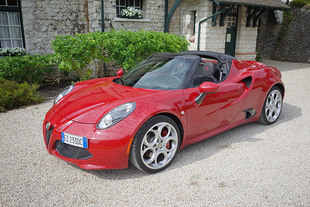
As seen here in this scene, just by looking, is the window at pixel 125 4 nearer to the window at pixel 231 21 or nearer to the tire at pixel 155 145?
the window at pixel 231 21

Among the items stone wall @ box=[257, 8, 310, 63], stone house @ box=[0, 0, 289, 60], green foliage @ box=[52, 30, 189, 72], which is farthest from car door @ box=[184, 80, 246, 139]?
stone wall @ box=[257, 8, 310, 63]

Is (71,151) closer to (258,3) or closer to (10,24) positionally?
(10,24)

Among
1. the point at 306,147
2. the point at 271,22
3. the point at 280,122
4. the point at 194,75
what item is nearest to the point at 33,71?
the point at 194,75

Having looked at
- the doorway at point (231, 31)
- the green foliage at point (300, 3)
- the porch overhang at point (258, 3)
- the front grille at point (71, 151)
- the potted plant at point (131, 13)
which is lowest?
the front grille at point (71, 151)

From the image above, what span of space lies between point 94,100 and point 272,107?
3.42 meters

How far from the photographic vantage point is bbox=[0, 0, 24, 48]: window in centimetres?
897

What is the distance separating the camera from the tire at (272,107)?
4945 mm

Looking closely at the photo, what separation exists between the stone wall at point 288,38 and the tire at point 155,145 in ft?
51.2

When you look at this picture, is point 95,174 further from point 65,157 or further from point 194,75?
point 194,75

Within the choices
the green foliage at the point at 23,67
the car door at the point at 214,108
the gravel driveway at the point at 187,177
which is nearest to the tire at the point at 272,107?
the gravel driveway at the point at 187,177

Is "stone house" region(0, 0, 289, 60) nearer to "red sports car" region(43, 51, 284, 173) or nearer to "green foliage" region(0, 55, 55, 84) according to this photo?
"green foliage" region(0, 55, 55, 84)

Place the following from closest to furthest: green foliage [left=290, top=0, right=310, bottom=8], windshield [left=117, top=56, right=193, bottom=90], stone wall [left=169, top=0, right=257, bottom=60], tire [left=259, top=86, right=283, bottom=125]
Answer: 1. windshield [left=117, top=56, right=193, bottom=90]
2. tire [left=259, top=86, right=283, bottom=125]
3. stone wall [left=169, top=0, right=257, bottom=60]
4. green foliage [left=290, top=0, right=310, bottom=8]

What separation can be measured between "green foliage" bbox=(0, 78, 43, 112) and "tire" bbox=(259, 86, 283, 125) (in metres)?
5.33

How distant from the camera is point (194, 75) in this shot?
3828mm
